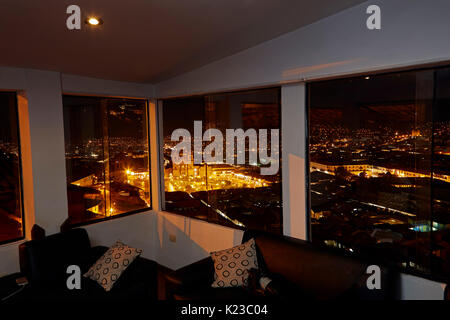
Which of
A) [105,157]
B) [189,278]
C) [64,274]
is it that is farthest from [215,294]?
[105,157]

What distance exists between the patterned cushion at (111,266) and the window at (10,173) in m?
1.24

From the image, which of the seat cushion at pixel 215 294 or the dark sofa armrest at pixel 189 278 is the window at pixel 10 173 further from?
the seat cushion at pixel 215 294

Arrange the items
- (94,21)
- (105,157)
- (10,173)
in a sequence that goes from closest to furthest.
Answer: (94,21), (10,173), (105,157)

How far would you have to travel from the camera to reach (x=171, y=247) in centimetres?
467

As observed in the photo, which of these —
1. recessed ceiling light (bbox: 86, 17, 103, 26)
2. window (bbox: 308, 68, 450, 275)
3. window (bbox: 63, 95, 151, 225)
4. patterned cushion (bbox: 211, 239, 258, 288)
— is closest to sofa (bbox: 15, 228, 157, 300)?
patterned cushion (bbox: 211, 239, 258, 288)

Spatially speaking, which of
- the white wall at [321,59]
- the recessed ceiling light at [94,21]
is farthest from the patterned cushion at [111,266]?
the recessed ceiling light at [94,21]

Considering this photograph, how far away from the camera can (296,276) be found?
109 inches

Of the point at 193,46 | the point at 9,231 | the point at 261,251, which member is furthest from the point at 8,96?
the point at 261,251

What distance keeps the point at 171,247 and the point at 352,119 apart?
3.13m

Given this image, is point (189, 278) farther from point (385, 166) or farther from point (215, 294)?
point (385, 166)

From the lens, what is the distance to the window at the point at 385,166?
245cm

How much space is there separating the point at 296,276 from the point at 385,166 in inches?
48.5

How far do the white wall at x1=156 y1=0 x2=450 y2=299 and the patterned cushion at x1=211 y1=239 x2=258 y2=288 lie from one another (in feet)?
1.84
